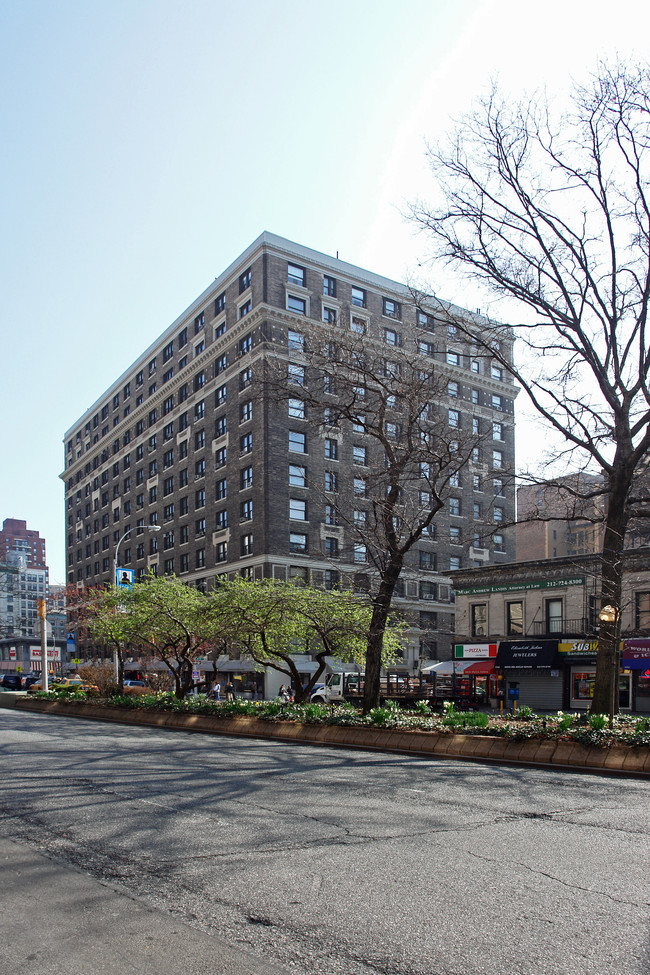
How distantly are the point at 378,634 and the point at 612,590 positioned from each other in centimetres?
596

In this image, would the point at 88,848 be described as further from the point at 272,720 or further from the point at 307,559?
the point at 307,559

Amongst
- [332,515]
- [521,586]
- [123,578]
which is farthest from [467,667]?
[332,515]

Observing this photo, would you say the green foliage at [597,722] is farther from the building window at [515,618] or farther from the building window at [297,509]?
the building window at [297,509]

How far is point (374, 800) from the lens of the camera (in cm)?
1029

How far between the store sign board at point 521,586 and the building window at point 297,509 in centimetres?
1369

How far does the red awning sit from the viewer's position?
46.7m

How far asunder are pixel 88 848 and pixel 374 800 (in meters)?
3.95

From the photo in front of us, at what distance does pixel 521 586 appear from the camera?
47.2 metres

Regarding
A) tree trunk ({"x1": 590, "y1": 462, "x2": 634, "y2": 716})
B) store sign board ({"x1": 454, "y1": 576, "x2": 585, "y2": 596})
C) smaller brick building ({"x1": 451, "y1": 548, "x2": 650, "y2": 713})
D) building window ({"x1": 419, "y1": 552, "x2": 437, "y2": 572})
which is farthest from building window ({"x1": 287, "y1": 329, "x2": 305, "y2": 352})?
building window ({"x1": 419, "y1": 552, "x2": 437, "y2": 572})

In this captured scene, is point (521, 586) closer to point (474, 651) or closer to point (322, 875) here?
point (474, 651)

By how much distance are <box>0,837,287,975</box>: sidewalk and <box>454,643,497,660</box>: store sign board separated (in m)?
43.4

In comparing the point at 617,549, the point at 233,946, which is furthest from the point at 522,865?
the point at 617,549

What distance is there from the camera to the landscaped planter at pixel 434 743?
46.9ft

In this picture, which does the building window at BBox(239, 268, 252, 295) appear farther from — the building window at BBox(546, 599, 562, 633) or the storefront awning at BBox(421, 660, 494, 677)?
the building window at BBox(546, 599, 562, 633)
